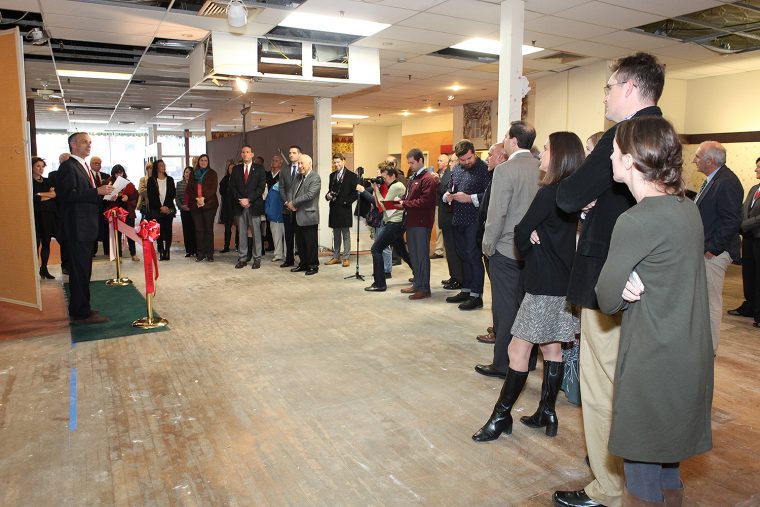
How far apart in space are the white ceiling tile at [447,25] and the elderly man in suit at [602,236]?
4.72 m

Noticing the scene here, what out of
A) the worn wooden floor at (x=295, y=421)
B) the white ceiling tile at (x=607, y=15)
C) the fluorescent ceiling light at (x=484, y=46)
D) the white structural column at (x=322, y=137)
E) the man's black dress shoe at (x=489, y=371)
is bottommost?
the worn wooden floor at (x=295, y=421)

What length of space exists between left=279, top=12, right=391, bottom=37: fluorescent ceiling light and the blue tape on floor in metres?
4.54

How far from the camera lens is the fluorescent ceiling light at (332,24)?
655 centimetres

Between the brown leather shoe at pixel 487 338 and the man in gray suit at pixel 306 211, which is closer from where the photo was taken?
the brown leather shoe at pixel 487 338

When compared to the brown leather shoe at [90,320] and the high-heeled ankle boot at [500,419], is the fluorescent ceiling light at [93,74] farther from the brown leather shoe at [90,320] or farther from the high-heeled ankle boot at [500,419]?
the high-heeled ankle boot at [500,419]

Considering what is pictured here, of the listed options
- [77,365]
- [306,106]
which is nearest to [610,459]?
[77,365]

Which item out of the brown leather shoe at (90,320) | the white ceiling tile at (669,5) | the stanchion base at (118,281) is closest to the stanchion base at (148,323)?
the brown leather shoe at (90,320)

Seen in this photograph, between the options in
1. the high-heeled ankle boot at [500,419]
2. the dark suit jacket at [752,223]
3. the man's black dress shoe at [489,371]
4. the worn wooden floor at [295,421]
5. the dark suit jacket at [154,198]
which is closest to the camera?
the worn wooden floor at [295,421]

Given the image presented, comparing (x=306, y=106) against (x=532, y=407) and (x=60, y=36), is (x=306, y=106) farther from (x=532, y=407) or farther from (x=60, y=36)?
(x=532, y=407)

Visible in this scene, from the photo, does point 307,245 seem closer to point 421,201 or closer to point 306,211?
point 306,211

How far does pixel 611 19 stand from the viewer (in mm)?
6559

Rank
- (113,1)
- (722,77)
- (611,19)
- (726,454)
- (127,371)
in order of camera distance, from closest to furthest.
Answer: (726,454) < (127,371) < (113,1) < (611,19) < (722,77)

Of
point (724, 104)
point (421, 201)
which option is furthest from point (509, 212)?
point (724, 104)

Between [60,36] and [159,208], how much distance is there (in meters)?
2.81
